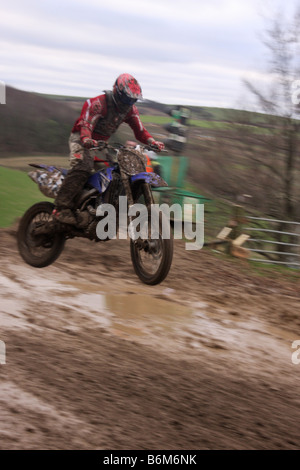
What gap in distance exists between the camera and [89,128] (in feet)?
22.0

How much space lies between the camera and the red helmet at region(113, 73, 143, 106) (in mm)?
6523

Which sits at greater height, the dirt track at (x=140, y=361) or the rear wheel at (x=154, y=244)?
the rear wheel at (x=154, y=244)

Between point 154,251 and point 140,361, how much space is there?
199cm

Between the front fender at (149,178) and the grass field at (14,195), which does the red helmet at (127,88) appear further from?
the grass field at (14,195)

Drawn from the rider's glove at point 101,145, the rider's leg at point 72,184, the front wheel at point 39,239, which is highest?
the rider's glove at point 101,145

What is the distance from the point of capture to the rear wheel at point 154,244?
609 cm

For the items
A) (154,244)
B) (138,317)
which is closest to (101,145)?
(154,244)

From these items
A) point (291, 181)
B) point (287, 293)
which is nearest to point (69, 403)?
point (287, 293)

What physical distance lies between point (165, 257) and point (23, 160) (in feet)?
37.8

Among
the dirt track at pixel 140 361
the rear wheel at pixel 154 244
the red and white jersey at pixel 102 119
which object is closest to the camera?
the dirt track at pixel 140 361

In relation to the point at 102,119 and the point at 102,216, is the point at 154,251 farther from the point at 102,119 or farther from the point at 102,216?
the point at 102,119

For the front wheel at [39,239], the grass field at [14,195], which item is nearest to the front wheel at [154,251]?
the front wheel at [39,239]

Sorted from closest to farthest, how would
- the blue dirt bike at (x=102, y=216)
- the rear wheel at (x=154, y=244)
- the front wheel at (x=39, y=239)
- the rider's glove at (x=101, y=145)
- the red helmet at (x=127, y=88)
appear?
the rear wheel at (x=154, y=244) < the blue dirt bike at (x=102, y=216) < the rider's glove at (x=101, y=145) < the red helmet at (x=127, y=88) < the front wheel at (x=39, y=239)

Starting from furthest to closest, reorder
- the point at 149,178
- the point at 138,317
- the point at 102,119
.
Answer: the point at 102,119 → the point at 149,178 → the point at 138,317
